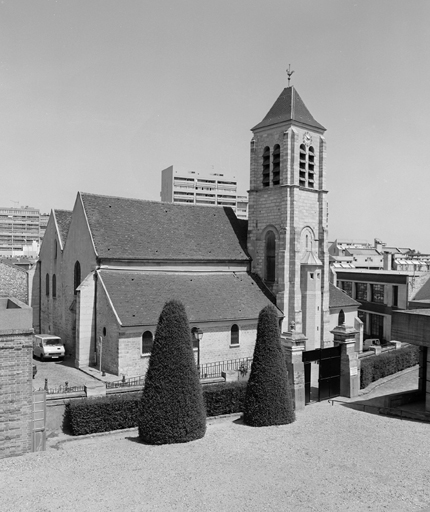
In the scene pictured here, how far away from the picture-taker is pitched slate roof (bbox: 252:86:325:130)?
33.8m

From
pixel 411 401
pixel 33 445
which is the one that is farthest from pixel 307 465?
pixel 411 401

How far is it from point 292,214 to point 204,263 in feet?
22.7

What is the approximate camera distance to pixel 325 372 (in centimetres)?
2222

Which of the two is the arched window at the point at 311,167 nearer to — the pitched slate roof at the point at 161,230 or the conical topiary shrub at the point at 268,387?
the pitched slate roof at the point at 161,230

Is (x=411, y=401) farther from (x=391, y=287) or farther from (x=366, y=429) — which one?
(x=391, y=287)

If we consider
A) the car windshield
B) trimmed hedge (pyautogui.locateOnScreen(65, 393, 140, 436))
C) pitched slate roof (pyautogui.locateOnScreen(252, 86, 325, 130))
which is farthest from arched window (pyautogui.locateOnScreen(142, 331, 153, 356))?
pitched slate roof (pyautogui.locateOnScreen(252, 86, 325, 130))

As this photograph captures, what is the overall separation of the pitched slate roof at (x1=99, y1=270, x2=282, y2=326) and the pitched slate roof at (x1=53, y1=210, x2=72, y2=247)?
7.36 m

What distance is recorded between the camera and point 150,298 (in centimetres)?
2803

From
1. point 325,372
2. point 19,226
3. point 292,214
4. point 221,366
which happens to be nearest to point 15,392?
point 325,372

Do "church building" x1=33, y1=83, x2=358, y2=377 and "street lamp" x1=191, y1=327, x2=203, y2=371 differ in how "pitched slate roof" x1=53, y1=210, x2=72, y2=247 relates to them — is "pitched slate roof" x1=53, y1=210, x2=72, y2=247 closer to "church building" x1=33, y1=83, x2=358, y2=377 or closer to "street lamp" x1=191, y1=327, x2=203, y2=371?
"church building" x1=33, y1=83, x2=358, y2=377

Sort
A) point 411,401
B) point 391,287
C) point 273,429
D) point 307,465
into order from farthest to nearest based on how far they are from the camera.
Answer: point 391,287, point 411,401, point 273,429, point 307,465

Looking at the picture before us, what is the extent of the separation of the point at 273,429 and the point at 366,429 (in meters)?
3.43

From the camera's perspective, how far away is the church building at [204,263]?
2764 cm

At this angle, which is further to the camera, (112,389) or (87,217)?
(87,217)
